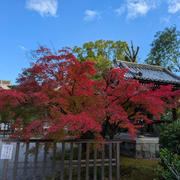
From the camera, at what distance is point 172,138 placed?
3791 millimetres

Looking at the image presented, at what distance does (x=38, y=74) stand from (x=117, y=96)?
2065 millimetres

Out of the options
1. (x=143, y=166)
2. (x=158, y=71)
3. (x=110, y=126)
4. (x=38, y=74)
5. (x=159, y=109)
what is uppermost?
(x=158, y=71)

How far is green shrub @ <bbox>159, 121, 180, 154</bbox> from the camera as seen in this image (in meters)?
3.65

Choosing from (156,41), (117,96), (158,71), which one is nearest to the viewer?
(117,96)

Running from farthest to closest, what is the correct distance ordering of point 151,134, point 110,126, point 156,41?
point 156,41, point 151,134, point 110,126

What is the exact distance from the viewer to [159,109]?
3.97m

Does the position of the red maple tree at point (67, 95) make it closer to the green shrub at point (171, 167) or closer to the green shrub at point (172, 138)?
the green shrub at point (172, 138)

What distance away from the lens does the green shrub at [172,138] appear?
365 centimetres

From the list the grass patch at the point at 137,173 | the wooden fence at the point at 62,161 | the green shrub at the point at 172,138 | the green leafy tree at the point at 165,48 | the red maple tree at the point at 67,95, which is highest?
the green leafy tree at the point at 165,48

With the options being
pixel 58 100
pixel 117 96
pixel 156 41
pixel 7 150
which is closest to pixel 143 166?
pixel 117 96

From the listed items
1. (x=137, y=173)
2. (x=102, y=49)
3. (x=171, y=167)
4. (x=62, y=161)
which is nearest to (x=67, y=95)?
(x=62, y=161)

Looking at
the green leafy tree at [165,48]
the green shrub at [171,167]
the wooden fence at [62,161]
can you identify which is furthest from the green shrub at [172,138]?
the green leafy tree at [165,48]

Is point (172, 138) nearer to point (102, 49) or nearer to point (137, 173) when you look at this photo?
point (137, 173)

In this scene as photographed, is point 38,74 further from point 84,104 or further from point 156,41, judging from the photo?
point 156,41
